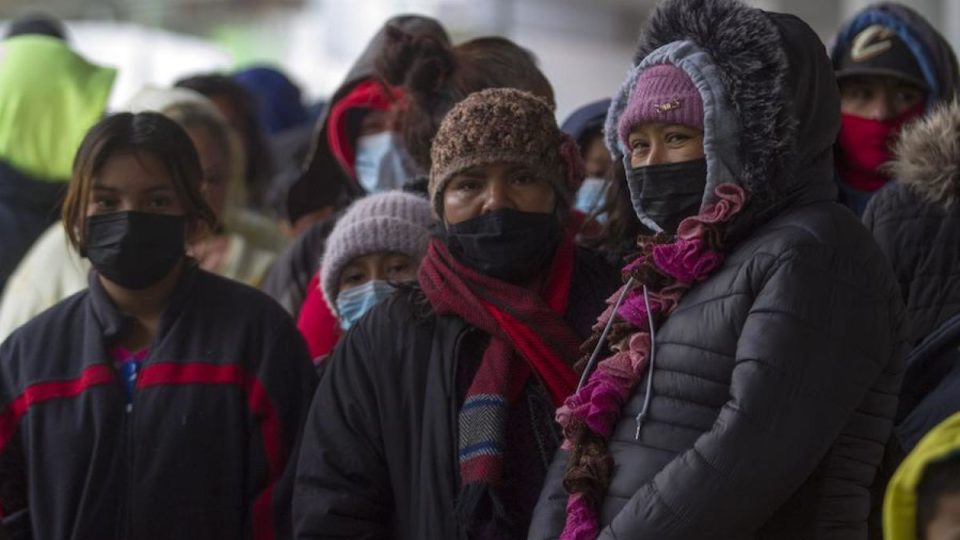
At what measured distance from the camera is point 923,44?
225 inches

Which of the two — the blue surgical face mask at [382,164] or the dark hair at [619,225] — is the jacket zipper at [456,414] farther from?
the blue surgical face mask at [382,164]

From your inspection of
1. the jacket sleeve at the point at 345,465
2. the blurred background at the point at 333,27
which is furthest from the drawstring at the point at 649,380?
the blurred background at the point at 333,27

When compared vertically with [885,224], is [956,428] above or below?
above

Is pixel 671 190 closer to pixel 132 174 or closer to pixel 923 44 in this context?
pixel 132 174

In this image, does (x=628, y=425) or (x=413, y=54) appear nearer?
(x=628, y=425)

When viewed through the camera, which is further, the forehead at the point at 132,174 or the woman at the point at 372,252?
the woman at the point at 372,252

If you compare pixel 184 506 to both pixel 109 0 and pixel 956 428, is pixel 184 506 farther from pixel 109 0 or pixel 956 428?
pixel 109 0

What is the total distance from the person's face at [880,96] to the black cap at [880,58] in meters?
0.04

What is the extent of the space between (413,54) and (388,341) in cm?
141

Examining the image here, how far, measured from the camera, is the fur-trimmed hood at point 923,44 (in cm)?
568

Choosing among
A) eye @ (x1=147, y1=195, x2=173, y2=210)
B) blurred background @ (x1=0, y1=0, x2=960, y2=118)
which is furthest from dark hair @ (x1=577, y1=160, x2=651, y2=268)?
blurred background @ (x1=0, y1=0, x2=960, y2=118)

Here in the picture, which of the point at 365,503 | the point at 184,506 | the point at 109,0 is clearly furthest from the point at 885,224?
the point at 109,0

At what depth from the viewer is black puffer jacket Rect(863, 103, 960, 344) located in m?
4.81

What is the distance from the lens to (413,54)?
18.8ft
